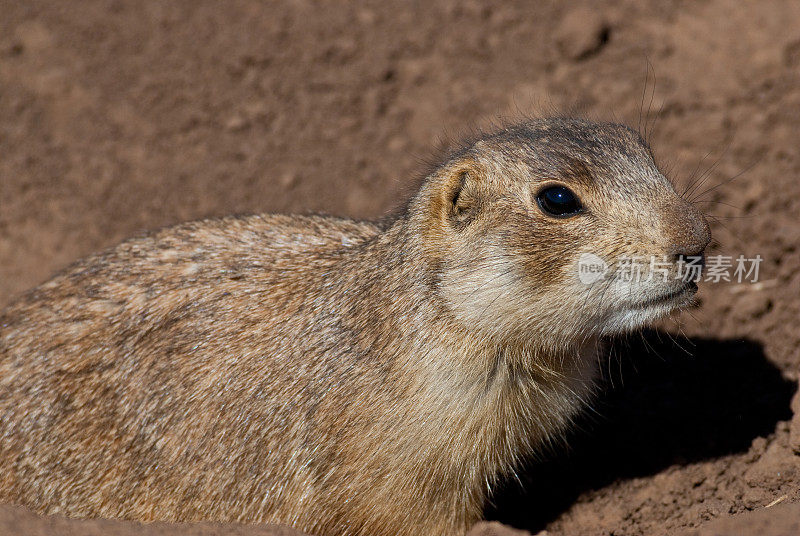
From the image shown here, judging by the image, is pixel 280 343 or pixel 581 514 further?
pixel 581 514

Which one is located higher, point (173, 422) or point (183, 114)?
point (183, 114)

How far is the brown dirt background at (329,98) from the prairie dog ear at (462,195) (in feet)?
9.05

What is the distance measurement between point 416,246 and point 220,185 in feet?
13.2

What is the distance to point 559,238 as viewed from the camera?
4.15m

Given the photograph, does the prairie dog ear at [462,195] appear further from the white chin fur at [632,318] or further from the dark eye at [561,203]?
the white chin fur at [632,318]

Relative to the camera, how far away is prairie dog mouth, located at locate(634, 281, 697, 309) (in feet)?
13.4

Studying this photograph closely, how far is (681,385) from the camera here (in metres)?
6.09

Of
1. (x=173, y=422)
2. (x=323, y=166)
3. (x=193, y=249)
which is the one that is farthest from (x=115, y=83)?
(x=173, y=422)

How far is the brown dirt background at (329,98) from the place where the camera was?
7.31 m

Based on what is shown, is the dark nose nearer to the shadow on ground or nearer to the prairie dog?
the prairie dog

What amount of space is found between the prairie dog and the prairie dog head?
1 centimetres

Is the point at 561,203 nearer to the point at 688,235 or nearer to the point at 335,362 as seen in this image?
the point at 688,235

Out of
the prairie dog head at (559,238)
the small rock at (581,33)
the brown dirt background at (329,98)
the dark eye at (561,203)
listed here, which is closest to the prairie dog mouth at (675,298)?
the prairie dog head at (559,238)

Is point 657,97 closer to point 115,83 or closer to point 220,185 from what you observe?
point 220,185
